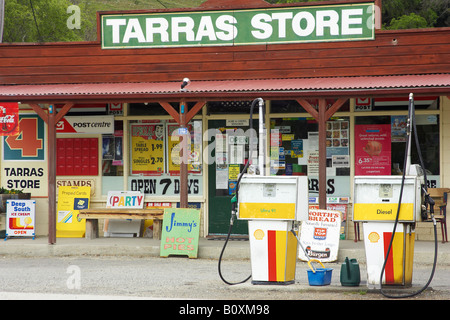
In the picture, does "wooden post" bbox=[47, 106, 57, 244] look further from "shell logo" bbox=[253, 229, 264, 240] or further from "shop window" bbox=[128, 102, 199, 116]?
"shell logo" bbox=[253, 229, 264, 240]

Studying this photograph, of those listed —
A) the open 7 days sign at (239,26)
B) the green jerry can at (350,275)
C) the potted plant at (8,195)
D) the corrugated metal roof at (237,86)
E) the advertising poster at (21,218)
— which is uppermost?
the open 7 days sign at (239,26)

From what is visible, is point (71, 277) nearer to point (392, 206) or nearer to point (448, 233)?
point (392, 206)

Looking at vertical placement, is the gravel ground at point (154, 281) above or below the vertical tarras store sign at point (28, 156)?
below

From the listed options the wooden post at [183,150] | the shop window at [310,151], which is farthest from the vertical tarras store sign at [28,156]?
the shop window at [310,151]

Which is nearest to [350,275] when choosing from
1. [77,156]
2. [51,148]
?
[51,148]

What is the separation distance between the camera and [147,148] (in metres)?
15.3

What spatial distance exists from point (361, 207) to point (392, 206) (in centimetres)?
38

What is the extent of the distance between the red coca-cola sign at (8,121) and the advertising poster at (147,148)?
7.75ft

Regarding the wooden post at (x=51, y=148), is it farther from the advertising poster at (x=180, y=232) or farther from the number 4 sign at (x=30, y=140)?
the advertising poster at (x=180, y=232)

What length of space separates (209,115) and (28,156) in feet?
13.0

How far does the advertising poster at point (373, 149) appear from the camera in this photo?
1434 cm

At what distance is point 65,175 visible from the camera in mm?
15602
